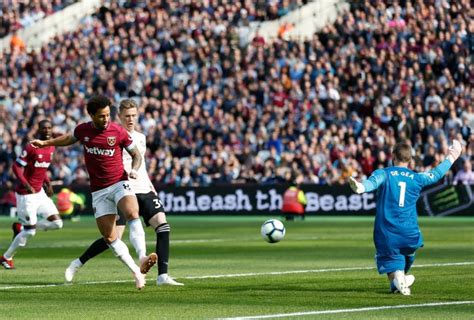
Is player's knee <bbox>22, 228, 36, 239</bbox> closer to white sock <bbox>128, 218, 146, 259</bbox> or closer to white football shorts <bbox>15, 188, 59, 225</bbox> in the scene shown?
white football shorts <bbox>15, 188, 59, 225</bbox>

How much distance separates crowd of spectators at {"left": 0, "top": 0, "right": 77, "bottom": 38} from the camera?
182 feet

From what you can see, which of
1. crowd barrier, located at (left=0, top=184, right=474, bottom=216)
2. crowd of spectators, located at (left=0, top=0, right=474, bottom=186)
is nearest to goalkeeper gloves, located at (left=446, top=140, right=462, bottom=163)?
crowd of spectators, located at (left=0, top=0, right=474, bottom=186)

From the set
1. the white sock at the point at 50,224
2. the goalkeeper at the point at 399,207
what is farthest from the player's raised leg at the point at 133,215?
the white sock at the point at 50,224

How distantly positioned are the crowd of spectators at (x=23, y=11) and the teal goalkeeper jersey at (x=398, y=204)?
42.4 meters

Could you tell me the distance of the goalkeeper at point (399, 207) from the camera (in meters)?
14.7

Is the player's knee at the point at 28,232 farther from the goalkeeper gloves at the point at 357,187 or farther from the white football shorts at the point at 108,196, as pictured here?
the goalkeeper gloves at the point at 357,187

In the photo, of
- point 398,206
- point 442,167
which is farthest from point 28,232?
point 442,167

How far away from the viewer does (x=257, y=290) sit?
49.5ft

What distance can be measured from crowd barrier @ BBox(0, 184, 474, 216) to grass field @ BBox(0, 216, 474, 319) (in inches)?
432

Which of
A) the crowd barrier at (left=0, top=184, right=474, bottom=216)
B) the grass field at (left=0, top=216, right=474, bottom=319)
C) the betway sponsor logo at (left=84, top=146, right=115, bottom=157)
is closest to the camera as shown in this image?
the grass field at (left=0, top=216, right=474, bottom=319)

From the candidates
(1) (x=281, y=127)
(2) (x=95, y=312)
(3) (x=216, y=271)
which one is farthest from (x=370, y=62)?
(2) (x=95, y=312)

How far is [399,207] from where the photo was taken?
584 inches

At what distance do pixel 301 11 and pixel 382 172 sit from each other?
34.5 metres

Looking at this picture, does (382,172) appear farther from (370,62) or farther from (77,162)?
(77,162)
